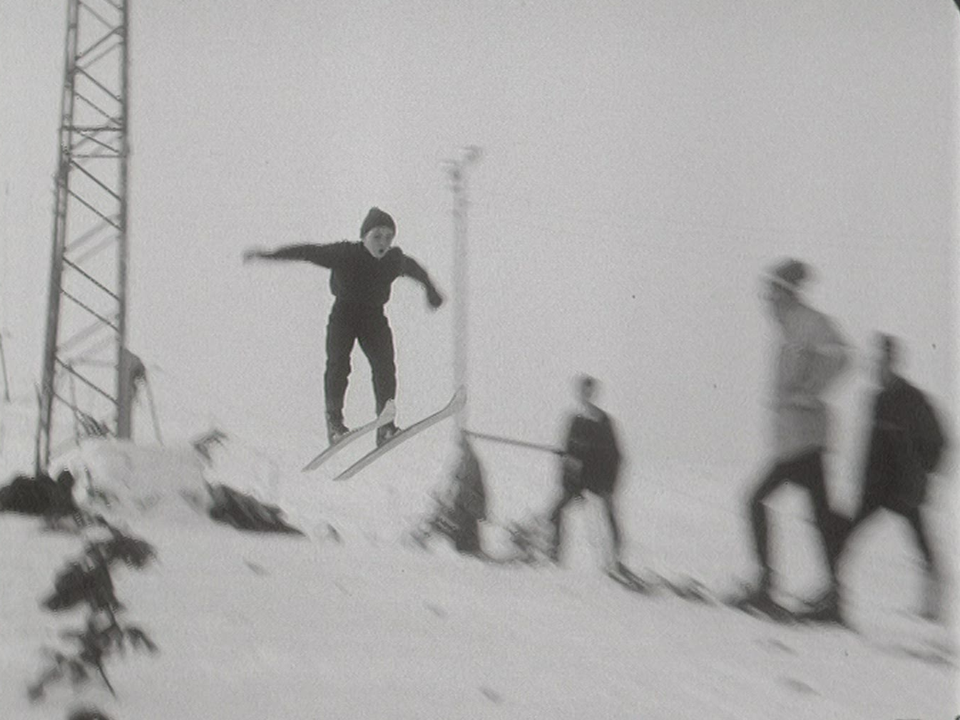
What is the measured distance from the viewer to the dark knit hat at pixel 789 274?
3.13 meters

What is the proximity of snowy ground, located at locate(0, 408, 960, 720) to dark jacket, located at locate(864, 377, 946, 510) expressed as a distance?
0.22 m

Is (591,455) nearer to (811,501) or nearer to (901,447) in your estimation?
(811,501)

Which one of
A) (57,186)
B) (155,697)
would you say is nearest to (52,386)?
(57,186)

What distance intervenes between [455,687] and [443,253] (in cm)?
153

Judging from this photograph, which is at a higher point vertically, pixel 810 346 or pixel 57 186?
pixel 57 186

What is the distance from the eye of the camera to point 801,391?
3.13 meters

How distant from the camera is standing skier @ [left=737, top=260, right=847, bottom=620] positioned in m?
3.12

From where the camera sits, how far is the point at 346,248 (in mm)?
2934

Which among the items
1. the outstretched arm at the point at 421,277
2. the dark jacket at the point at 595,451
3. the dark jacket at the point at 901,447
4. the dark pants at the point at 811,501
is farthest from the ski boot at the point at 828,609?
the outstretched arm at the point at 421,277

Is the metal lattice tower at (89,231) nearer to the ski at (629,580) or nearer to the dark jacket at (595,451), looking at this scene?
the dark jacket at (595,451)

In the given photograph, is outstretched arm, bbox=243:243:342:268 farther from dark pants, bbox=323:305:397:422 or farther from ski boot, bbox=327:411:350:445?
ski boot, bbox=327:411:350:445

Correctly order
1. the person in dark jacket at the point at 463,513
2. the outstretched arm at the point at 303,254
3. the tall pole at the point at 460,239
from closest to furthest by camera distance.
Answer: the outstretched arm at the point at 303,254
the tall pole at the point at 460,239
the person in dark jacket at the point at 463,513

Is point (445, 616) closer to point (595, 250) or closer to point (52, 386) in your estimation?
point (595, 250)

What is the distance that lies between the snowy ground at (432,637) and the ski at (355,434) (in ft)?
1.15
